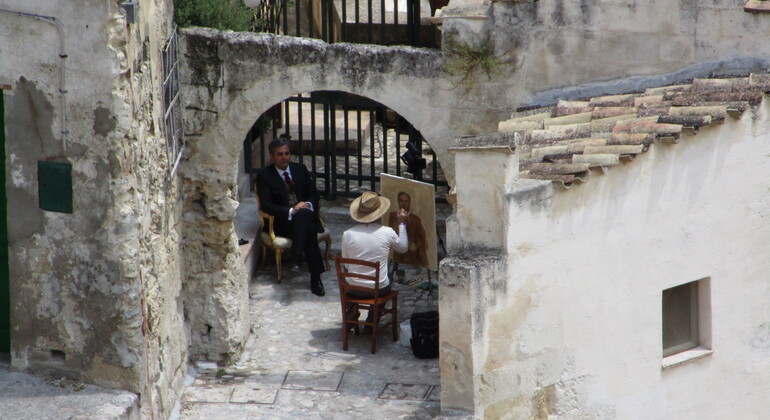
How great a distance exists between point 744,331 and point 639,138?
6.44 feet

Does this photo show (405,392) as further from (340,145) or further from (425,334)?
(340,145)

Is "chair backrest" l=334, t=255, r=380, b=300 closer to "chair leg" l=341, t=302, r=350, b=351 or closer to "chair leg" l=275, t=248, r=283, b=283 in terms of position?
"chair leg" l=341, t=302, r=350, b=351

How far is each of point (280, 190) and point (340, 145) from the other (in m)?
2.87

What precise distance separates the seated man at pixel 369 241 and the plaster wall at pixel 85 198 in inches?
93.6

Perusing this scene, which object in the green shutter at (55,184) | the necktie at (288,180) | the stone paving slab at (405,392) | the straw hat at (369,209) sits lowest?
the stone paving slab at (405,392)

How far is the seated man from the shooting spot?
10289 mm

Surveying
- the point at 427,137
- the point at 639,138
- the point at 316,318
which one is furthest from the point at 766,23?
the point at 316,318

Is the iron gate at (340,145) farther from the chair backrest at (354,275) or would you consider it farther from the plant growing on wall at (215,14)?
the chair backrest at (354,275)

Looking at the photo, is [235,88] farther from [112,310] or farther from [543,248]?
[543,248]

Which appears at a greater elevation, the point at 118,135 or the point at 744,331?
the point at 118,135

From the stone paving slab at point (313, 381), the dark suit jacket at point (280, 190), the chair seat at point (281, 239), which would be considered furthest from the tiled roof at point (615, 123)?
the chair seat at point (281, 239)

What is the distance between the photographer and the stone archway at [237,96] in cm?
951

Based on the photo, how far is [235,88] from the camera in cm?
966

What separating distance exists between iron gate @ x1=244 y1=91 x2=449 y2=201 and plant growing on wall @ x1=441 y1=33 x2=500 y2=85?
1987mm
